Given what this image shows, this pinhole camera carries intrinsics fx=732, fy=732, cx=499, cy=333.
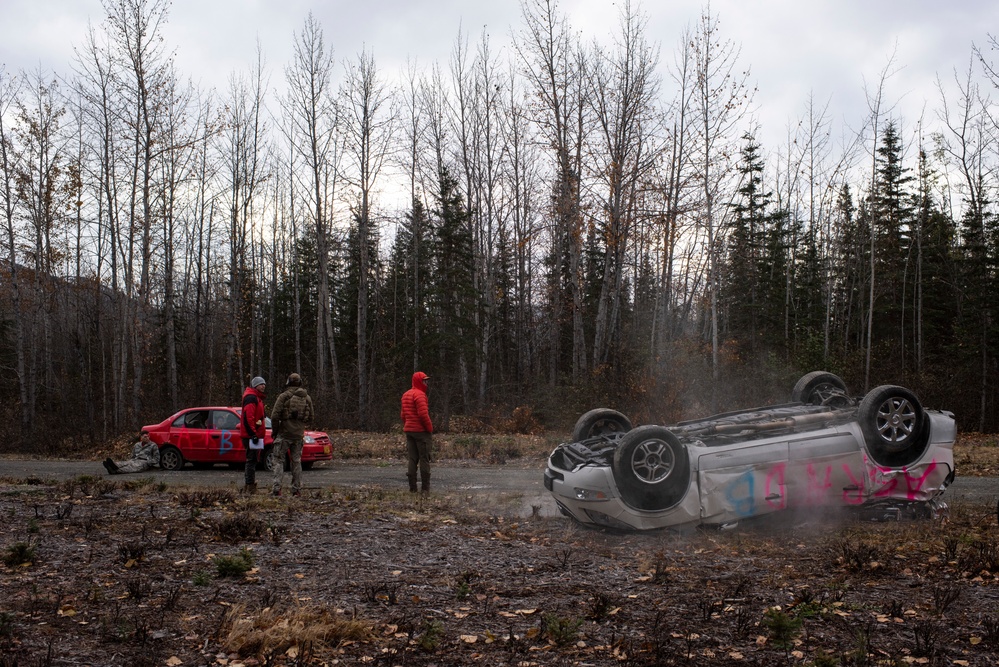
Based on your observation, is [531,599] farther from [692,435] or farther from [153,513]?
[153,513]

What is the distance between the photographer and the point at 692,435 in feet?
26.3

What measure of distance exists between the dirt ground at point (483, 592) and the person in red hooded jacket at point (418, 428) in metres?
2.38

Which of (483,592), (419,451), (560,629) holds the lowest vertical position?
(483,592)

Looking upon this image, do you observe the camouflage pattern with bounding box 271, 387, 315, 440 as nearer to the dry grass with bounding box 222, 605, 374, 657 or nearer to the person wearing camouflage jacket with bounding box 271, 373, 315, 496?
the person wearing camouflage jacket with bounding box 271, 373, 315, 496

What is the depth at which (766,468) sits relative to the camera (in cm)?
762

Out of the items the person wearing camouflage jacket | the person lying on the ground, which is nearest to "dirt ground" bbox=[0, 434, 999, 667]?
the person wearing camouflage jacket

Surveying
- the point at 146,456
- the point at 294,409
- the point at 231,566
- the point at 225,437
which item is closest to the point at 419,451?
the point at 294,409

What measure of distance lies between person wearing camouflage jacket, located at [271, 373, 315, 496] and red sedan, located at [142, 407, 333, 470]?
4433 mm

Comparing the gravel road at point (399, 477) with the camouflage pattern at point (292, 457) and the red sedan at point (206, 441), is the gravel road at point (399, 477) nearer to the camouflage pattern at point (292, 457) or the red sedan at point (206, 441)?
the red sedan at point (206, 441)

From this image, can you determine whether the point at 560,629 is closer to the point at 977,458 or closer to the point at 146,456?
the point at 146,456

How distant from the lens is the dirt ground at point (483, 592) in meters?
4.45

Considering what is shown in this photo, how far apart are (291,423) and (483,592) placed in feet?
21.1

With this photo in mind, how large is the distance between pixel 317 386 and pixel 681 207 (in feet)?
50.8

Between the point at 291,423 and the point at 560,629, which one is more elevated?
the point at 291,423
